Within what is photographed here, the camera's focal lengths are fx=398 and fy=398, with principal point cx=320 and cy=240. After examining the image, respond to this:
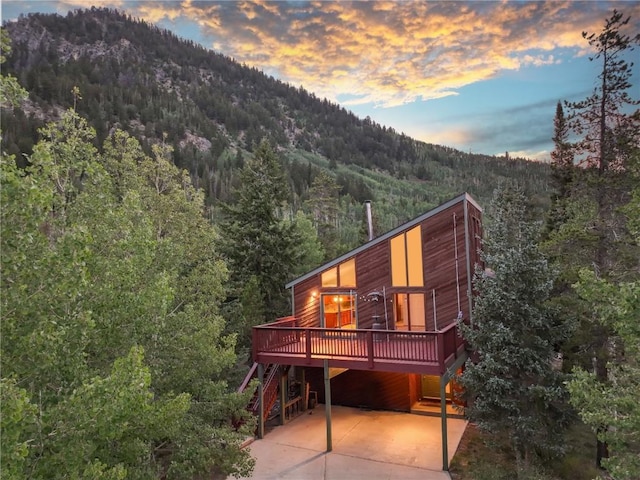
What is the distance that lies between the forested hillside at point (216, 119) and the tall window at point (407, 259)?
4911 centimetres

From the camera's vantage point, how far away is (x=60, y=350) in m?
4.87

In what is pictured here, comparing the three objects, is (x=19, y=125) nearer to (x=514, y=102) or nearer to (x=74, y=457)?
(x=514, y=102)

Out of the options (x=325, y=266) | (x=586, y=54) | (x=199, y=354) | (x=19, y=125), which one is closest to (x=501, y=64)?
(x=586, y=54)

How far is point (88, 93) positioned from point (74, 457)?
435 feet

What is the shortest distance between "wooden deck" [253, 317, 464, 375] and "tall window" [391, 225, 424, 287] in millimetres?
2597

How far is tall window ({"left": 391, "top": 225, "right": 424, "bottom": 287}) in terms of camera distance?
14.4m

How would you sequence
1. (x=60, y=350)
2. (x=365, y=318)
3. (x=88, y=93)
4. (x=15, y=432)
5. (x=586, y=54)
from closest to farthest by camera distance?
1. (x=15, y=432)
2. (x=60, y=350)
3. (x=586, y=54)
4. (x=365, y=318)
5. (x=88, y=93)

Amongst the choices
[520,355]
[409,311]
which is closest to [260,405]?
[409,311]

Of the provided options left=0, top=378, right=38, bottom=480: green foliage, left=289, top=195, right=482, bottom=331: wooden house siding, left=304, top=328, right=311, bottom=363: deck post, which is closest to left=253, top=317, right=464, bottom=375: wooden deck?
left=304, top=328, right=311, bottom=363: deck post

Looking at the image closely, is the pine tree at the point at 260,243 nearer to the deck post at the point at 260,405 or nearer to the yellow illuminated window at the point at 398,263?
the deck post at the point at 260,405

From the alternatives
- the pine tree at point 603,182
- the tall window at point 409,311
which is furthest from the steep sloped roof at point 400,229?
the pine tree at point 603,182

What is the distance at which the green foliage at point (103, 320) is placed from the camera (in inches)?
174

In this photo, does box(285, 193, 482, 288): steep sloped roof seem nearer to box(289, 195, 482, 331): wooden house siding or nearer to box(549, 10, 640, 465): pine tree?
box(289, 195, 482, 331): wooden house siding

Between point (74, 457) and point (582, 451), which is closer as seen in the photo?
point (74, 457)
